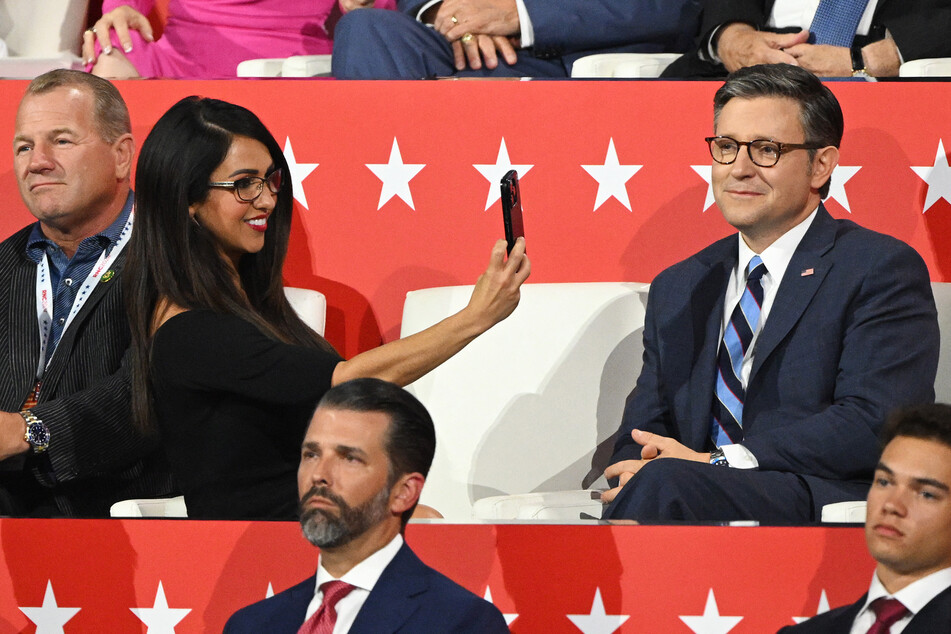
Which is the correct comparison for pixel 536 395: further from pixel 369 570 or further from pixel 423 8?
pixel 423 8

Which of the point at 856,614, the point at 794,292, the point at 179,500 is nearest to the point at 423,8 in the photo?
the point at 794,292

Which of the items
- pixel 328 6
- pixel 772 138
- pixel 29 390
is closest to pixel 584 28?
pixel 328 6

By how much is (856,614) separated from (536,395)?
39.8 inches

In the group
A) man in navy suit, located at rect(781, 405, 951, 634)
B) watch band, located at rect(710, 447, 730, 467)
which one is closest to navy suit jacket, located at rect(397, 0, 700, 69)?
watch band, located at rect(710, 447, 730, 467)

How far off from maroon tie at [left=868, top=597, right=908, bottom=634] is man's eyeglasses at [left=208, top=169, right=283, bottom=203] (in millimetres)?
1093

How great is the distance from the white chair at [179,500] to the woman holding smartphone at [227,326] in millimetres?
61

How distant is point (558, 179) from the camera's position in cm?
262

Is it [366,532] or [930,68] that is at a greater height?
[930,68]

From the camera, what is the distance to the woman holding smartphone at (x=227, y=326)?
5.95ft

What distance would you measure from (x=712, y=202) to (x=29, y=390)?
1303mm

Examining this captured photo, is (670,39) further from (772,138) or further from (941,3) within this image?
(772,138)

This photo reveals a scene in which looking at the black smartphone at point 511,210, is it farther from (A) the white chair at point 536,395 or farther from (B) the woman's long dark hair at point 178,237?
(A) the white chair at point 536,395

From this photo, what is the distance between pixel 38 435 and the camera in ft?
6.77

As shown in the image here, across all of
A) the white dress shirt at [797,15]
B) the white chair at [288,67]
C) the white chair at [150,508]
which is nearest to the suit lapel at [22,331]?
the white chair at [150,508]
